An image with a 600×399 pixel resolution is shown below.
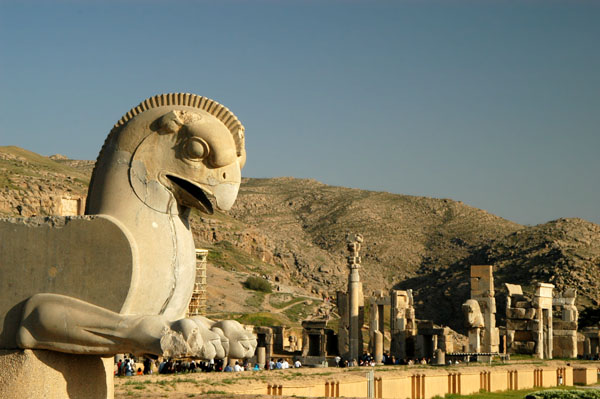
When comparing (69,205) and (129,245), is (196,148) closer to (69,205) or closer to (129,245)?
(129,245)

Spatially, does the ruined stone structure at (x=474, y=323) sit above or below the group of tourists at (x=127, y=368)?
above

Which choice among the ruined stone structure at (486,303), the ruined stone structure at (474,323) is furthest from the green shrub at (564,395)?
the ruined stone structure at (486,303)

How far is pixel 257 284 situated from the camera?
2571 inches

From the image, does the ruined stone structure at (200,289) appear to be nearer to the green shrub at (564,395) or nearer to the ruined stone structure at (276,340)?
the ruined stone structure at (276,340)

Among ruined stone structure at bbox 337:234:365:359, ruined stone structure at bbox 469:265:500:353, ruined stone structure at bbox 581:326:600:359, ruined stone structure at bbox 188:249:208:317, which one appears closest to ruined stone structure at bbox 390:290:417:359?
ruined stone structure at bbox 337:234:365:359

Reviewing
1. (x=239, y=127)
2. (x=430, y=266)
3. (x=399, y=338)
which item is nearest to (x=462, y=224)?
(x=430, y=266)

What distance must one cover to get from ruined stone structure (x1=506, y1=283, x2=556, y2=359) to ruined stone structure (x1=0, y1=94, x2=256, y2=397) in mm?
30106

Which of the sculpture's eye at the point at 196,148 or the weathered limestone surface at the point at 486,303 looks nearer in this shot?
the sculpture's eye at the point at 196,148

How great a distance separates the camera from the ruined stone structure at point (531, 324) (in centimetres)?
3484

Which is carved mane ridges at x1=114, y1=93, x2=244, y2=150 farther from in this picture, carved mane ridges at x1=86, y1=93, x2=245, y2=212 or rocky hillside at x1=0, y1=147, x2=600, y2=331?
rocky hillside at x1=0, y1=147, x2=600, y2=331

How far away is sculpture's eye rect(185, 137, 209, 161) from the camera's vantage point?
6617mm

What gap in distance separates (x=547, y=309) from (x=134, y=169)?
3226 centimetres

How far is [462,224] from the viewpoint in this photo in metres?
106

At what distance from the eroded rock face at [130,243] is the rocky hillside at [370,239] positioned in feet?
128
